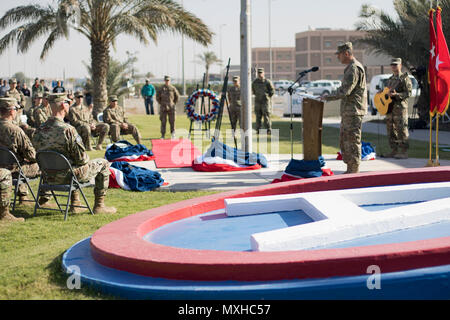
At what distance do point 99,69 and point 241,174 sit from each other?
12.6 meters

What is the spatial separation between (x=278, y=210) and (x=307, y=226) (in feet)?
3.51

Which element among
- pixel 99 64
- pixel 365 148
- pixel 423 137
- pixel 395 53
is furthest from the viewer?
pixel 395 53

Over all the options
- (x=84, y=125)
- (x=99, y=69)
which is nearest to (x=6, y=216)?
(x=84, y=125)

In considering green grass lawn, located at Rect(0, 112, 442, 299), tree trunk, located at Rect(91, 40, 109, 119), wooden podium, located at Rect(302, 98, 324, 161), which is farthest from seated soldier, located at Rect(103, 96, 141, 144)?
wooden podium, located at Rect(302, 98, 324, 161)

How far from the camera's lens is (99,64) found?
21.7m

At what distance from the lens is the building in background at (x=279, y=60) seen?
134 m

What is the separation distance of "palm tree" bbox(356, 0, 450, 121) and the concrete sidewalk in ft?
33.6

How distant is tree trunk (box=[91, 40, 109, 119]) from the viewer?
21.5 metres

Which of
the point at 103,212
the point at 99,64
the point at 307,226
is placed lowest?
the point at 103,212

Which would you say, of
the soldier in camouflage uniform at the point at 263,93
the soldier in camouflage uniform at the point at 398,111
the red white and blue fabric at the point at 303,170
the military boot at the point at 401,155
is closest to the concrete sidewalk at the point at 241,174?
the military boot at the point at 401,155

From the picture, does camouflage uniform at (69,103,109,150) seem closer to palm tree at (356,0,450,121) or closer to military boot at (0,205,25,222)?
military boot at (0,205,25,222)

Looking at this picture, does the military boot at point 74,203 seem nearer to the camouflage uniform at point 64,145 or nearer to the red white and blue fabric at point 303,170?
the camouflage uniform at point 64,145
